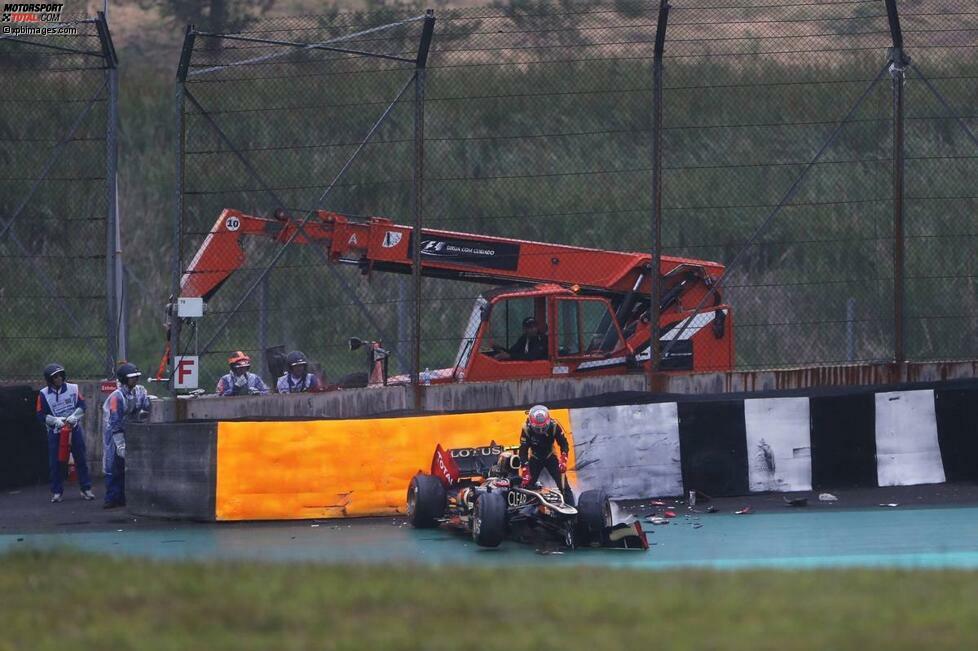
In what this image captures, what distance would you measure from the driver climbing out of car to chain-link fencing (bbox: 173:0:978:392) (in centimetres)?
272

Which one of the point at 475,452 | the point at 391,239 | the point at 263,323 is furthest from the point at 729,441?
the point at 263,323

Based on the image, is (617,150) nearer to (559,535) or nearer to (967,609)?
(559,535)

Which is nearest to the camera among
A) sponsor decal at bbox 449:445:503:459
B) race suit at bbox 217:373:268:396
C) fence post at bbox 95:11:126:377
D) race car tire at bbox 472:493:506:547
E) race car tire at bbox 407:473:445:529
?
race car tire at bbox 472:493:506:547

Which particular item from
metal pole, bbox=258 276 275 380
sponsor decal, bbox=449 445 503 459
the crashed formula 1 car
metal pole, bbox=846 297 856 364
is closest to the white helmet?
the crashed formula 1 car

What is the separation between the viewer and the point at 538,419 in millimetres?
14078

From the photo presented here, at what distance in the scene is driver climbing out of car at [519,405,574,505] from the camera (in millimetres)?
14055

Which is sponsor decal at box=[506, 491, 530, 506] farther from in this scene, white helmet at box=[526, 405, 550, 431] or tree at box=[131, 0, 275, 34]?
tree at box=[131, 0, 275, 34]

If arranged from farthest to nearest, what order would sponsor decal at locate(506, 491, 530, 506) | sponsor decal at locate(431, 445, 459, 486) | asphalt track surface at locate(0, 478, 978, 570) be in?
sponsor decal at locate(431, 445, 459, 486)
sponsor decal at locate(506, 491, 530, 506)
asphalt track surface at locate(0, 478, 978, 570)

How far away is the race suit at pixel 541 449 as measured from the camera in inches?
554

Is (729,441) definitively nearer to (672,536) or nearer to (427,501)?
(672,536)

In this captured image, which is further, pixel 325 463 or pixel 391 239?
pixel 391 239

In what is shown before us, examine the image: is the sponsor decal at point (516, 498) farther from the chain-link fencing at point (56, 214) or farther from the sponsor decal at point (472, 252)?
the chain-link fencing at point (56, 214)

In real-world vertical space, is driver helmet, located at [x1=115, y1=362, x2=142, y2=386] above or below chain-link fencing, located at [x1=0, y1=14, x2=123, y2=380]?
below

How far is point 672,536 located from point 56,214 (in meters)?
13.6
